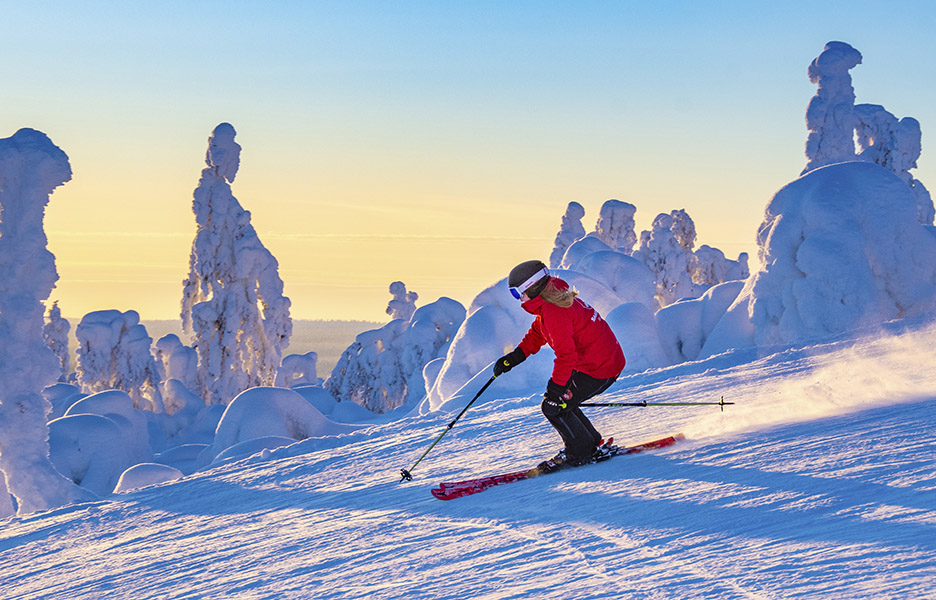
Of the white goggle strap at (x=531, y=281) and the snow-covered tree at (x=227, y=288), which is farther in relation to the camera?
the snow-covered tree at (x=227, y=288)

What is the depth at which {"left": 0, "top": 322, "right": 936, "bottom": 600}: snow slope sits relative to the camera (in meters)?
3.95

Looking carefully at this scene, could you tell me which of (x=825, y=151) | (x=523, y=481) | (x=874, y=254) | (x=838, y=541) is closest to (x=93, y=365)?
(x=825, y=151)

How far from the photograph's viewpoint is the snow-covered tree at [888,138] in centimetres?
3081

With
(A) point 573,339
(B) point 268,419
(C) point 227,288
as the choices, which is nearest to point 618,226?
(C) point 227,288

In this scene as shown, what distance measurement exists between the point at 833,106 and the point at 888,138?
8.46ft

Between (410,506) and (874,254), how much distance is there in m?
12.7

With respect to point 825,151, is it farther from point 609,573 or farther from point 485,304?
point 609,573

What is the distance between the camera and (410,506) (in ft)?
20.7

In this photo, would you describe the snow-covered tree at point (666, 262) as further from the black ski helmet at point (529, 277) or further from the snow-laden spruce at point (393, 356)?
the black ski helmet at point (529, 277)

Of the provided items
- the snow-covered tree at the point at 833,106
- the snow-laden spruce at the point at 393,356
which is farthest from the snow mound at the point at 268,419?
the snow-covered tree at the point at 833,106

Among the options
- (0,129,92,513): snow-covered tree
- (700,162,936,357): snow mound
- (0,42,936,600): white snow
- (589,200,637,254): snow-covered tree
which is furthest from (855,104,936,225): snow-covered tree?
(0,129,92,513): snow-covered tree

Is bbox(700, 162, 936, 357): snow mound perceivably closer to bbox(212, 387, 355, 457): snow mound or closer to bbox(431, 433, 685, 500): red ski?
bbox(431, 433, 685, 500): red ski

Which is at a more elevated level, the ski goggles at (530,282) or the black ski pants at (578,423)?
the ski goggles at (530,282)

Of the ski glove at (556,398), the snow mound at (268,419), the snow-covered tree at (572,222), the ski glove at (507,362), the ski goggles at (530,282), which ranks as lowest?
the snow mound at (268,419)
